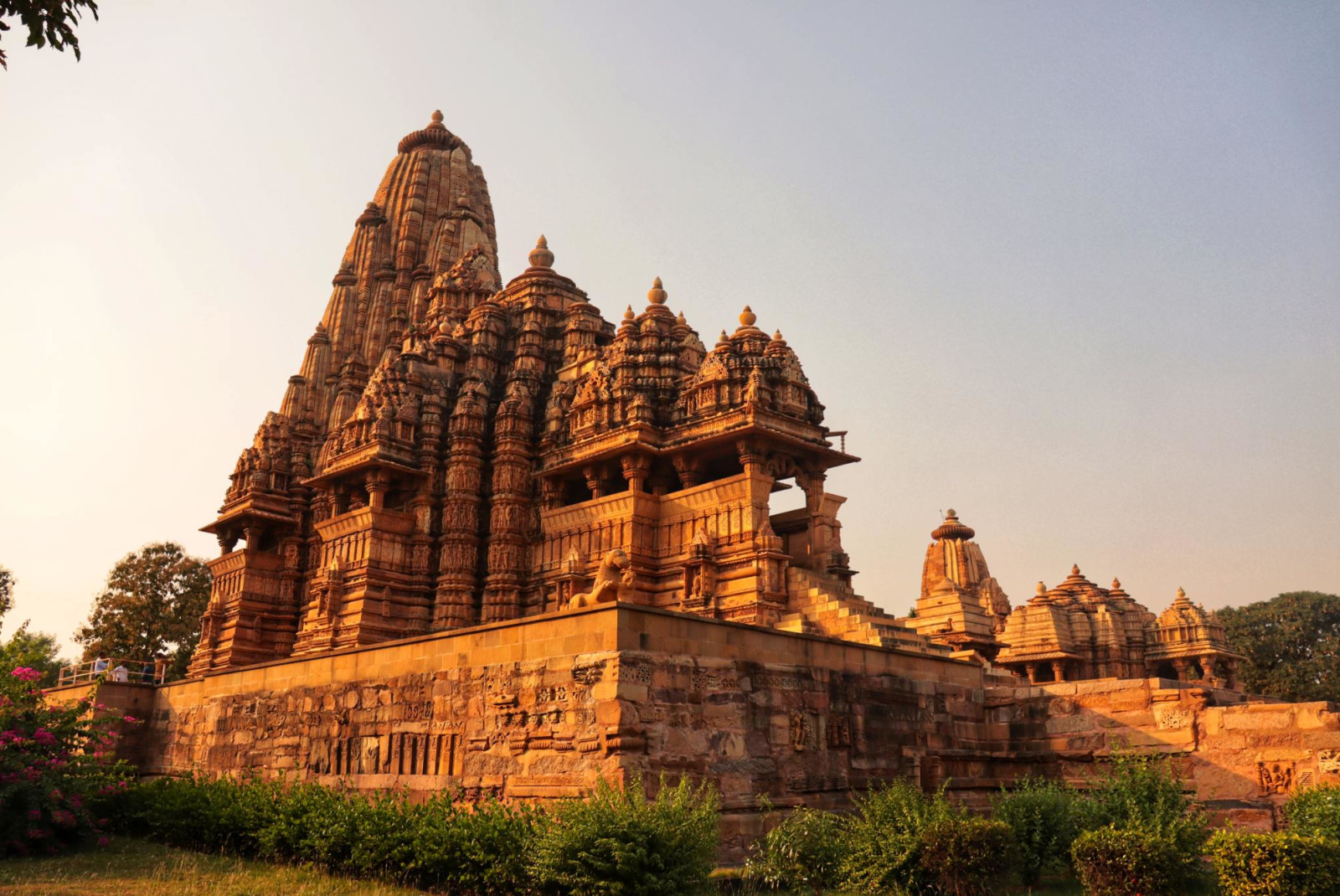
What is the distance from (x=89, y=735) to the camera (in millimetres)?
15836

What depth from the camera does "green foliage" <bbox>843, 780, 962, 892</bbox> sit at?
10.1m

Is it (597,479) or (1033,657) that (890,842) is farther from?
(1033,657)

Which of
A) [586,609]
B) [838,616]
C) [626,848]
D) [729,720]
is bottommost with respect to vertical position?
[626,848]

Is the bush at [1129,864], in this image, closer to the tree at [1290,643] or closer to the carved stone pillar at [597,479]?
the carved stone pillar at [597,479]

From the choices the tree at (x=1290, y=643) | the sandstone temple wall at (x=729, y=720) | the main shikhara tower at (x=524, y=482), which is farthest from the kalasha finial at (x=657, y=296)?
the tree at (x=1290, y=643)

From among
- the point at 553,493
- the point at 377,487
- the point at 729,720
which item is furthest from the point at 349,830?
the point at 377,487

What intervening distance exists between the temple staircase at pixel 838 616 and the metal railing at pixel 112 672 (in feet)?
43.8

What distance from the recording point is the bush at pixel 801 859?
10.4 meters

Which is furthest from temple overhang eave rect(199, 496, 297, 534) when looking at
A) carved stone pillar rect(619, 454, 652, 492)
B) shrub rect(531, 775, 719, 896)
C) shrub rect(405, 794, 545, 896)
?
shrub rect(531, 775, 719, 896)

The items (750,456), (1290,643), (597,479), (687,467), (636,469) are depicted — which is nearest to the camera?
(750,456)

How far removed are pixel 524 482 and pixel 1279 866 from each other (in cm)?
2122

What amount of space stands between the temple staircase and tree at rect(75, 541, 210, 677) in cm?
2789

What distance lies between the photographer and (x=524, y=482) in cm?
2797

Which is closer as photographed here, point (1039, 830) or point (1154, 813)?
point (1154, 813)
